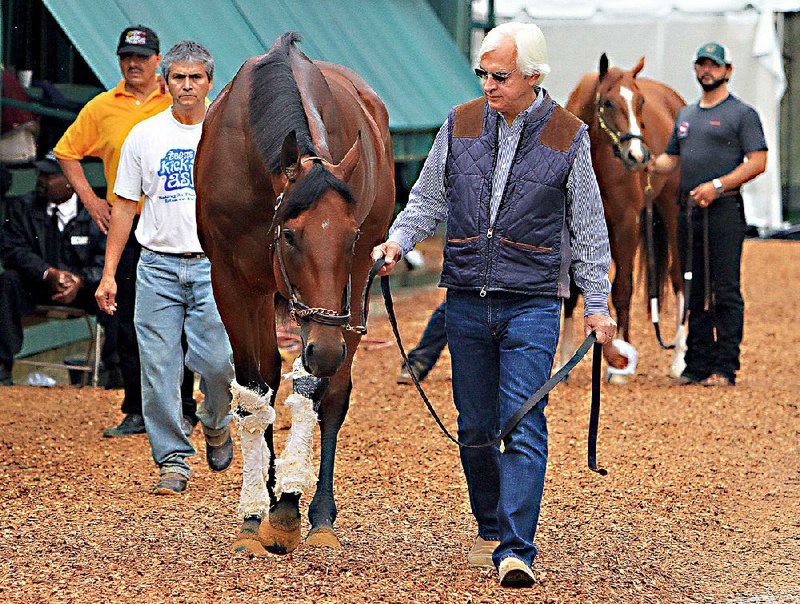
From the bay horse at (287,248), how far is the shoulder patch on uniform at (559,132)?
27.7 inches

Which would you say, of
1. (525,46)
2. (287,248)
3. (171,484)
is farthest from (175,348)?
(525,46)

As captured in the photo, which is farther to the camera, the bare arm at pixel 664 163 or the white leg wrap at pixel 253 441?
the bare arm at pixel 664 163

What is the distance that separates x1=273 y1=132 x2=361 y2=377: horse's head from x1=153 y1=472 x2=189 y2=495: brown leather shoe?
6.44 feet

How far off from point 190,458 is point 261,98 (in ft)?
9.10

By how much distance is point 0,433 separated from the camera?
816 cm

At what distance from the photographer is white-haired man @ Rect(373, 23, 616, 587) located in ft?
17.0

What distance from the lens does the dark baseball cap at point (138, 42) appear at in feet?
27.5

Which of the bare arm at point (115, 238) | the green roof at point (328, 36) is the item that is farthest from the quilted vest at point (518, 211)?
the green roof at point (328, 36)

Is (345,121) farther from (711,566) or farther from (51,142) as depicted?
(51,142)

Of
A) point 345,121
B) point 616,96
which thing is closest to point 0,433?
point 345,121

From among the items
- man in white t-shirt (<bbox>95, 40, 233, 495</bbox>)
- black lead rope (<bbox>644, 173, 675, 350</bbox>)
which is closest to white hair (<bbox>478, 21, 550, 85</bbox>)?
man in white t-shirt (<bbox>95, 40, 233, 495</bbox>)

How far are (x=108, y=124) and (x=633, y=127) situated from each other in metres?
3.94

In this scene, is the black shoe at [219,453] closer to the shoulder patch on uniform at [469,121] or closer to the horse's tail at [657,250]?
the shoulder patch on uniform at [469,121]

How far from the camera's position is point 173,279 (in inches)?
274
